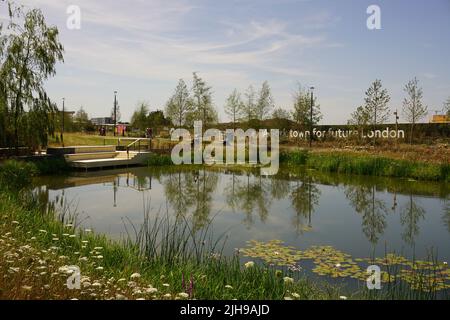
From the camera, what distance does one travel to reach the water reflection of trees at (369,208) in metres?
9.09

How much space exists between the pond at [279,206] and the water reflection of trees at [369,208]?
3 centimetres

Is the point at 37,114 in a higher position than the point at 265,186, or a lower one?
higher

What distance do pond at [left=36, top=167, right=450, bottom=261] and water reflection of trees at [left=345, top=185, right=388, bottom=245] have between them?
0.03 meters

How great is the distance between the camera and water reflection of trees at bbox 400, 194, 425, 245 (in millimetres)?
8689

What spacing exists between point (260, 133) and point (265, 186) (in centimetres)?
1623

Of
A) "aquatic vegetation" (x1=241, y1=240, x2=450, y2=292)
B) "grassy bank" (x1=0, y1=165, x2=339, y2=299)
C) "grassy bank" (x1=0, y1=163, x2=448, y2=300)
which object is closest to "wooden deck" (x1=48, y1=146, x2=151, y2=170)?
"grassy bank" (x1=0, y1=163, x2=448, y2=300)

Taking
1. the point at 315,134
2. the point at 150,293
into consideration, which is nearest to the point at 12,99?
the point at 150,293

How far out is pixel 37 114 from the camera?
58.8 ft

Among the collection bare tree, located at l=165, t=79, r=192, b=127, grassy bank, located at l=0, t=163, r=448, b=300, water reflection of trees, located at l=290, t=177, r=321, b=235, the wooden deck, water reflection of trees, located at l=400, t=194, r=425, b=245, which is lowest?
water reflection of trees, located at l=400, t=194, r=425, b=245

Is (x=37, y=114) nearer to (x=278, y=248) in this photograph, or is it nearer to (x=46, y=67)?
(x=46, y=67)

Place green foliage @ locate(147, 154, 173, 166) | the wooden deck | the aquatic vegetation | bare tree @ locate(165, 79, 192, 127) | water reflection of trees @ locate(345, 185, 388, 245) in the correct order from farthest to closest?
bare tree @ locate(165, 79, 192, 127) → green foliage @ locate(147, 154, 173, 166) → the wooden deck → water reflection of trees @ locate(345, 185, 388, 245) → the aquatic vegetation

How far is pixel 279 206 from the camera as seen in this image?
12.0 meters

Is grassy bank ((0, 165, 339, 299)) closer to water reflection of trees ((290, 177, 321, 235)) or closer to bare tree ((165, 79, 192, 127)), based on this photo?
water reflection of trees ((290, 177, 321, 235))

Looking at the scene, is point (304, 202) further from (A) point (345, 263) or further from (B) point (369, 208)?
(A) point (345, 263)
